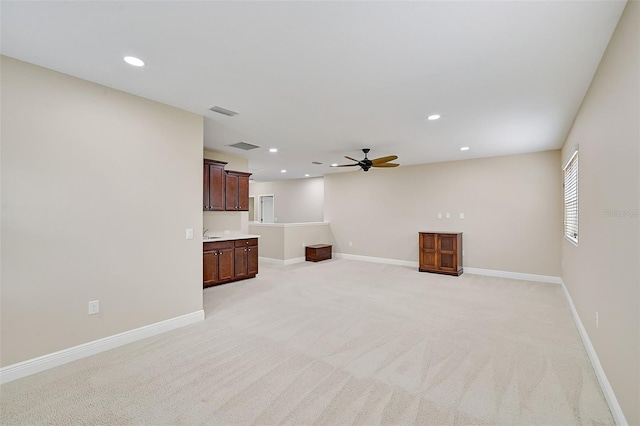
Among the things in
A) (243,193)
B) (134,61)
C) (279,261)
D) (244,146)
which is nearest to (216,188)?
(243,193)

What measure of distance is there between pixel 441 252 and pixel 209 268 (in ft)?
15.6

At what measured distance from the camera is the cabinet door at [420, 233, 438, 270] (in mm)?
6371

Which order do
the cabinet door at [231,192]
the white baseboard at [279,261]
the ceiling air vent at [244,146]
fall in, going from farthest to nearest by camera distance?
1. the white baseboard at [279,261]
2. the cabinet door at [231,192]
3. the ceiling air vent at [244,146]

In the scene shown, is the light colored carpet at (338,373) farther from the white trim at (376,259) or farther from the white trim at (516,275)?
the white trim at (376,259)

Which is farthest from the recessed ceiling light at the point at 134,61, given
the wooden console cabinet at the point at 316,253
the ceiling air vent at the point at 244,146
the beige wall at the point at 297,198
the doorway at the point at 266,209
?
the doorway at the point at 266,209

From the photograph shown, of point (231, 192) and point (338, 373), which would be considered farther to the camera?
point (231, 192)

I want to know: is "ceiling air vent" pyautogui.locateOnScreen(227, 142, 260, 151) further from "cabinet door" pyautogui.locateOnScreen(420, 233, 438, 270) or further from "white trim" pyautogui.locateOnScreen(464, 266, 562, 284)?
"white trim" pyautogui.locateOnScreen(464, 266, 562, 284)

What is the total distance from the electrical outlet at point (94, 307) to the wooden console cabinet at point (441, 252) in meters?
5.80

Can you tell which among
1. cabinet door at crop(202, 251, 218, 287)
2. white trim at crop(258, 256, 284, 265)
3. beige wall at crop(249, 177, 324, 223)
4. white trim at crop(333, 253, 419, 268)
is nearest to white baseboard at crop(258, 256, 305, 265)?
white trim at crop(258, 256, 284, 265)

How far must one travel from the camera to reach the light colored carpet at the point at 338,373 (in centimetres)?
195

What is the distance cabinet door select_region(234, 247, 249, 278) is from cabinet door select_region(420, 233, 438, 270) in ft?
12.6

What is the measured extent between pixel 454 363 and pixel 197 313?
2.92 metres

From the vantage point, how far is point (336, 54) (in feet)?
7.42

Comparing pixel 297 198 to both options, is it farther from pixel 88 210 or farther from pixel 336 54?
pixel 336 54
